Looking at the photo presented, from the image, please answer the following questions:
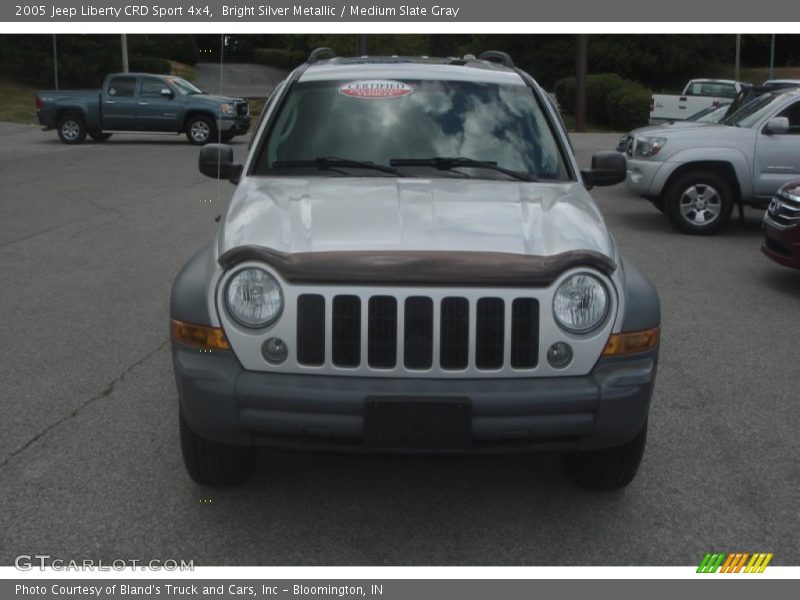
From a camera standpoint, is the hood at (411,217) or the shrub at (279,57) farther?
the shrub at (279,57)

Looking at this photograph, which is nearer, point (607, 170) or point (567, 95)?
point (607, 170)

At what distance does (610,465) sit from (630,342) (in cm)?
64

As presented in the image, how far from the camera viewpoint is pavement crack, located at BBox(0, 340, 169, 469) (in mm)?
4793

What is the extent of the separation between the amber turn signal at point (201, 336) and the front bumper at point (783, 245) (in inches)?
254

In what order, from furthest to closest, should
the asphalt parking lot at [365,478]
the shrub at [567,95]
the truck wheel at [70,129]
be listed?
the shrub at [567,95], the truck wheel at [70,129], the asphalt parking lot at [365,478]

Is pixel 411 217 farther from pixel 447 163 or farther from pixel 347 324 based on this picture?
pixel 447 163

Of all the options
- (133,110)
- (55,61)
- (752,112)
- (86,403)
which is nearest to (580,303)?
(86,403)

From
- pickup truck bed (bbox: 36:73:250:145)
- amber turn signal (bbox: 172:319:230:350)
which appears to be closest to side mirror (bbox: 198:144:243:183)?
amber turn signal (bbox: 172:319:230:350)

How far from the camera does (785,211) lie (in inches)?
357

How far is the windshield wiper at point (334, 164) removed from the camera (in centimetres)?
491

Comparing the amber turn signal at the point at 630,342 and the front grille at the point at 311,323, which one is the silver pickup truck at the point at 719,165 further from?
the front grille at the point at 311,323

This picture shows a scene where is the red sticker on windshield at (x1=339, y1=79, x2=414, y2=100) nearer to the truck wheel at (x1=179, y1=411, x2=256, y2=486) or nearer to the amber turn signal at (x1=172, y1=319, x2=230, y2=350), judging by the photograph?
the amber turn signal at (x1=172, y1=319, x2=230, y2=350)

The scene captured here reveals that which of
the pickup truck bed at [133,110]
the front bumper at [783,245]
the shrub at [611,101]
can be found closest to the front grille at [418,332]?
the front bumper at [783,245]

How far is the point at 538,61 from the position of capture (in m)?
58.2
